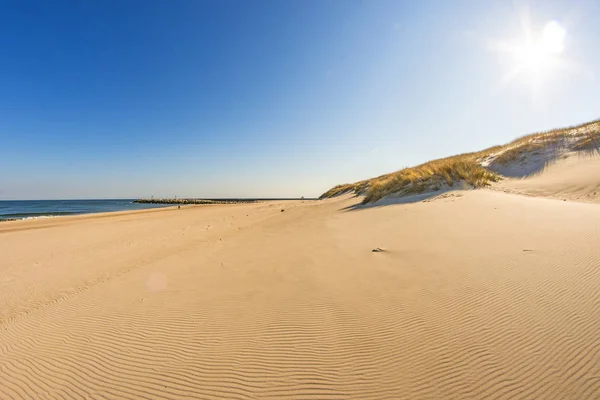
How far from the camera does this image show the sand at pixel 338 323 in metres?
1.86

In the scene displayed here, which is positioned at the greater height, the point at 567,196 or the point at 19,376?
the point at 567,196

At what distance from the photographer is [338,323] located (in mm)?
2600

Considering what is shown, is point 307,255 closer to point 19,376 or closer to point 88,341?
point 88,341

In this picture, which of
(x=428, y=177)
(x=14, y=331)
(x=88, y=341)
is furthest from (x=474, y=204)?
(x=14, y=331)

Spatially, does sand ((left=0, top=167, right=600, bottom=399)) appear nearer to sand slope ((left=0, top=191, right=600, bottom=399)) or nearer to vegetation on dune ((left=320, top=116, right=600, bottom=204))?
sand slope ((left=0, top=191, right=600, bottom=399))

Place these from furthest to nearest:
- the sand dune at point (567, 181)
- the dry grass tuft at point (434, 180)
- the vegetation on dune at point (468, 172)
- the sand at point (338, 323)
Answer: the vegetation on dune at point (468, 172) → the dry grass tuft at point (434, 180) → the sand dune at point (567, 181) → the sand at point (338, 323)

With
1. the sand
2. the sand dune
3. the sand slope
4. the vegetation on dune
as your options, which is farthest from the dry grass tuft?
the sand

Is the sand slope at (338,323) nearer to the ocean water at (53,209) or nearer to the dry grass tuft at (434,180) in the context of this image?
the dry grass tuft at (434,180)

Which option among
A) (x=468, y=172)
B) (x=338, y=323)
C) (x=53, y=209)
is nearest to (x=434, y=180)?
(x=468, y=172)

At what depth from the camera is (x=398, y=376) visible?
6.10 feet

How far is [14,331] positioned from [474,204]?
382 inches

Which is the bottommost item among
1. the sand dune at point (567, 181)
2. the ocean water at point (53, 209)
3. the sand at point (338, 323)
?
the sand at point (338, 323)

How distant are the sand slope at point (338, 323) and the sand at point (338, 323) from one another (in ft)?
0.05

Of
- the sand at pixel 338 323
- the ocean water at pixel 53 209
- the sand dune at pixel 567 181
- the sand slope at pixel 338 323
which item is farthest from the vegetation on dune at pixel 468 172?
the ocean water at pixel 53 209
